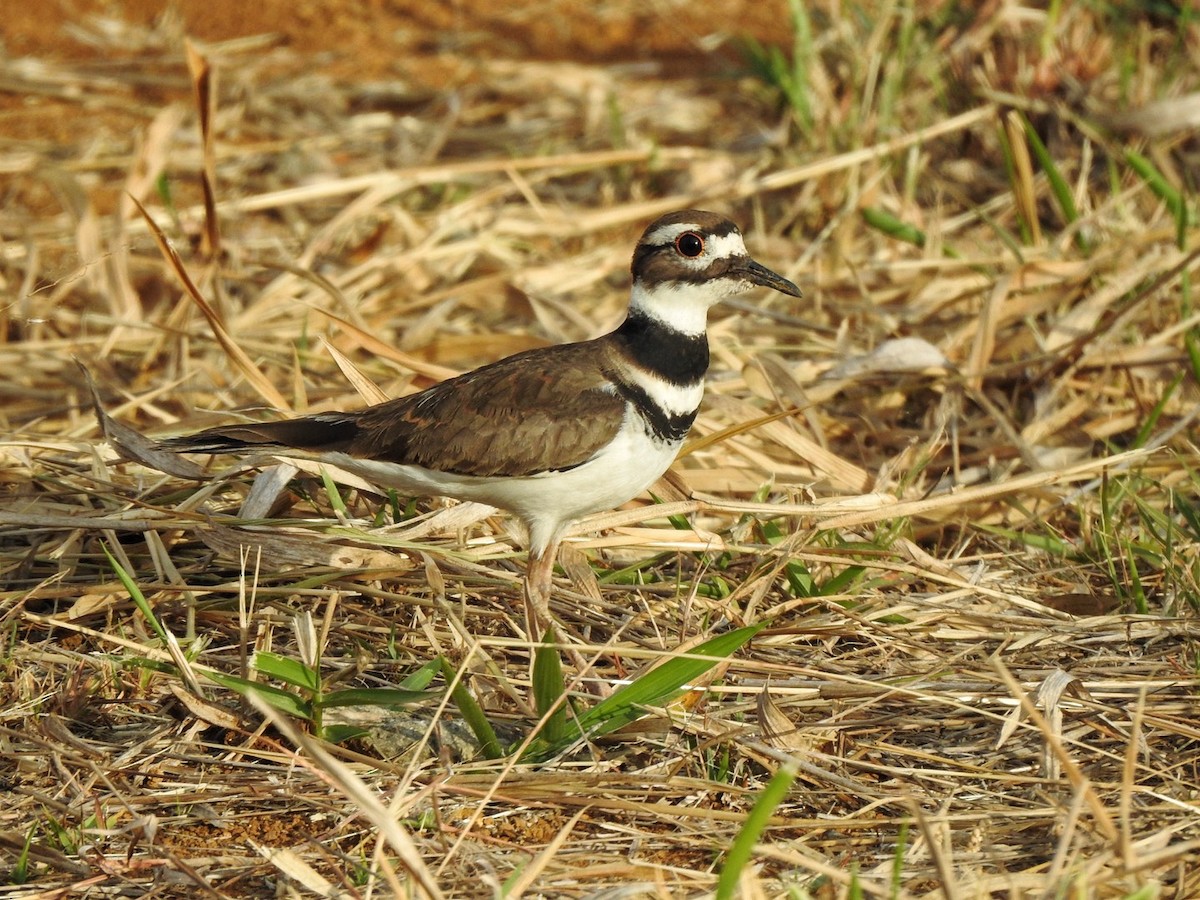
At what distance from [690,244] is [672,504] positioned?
848mm

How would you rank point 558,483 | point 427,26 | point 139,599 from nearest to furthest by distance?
1. point 139,599
2. point 558,483
3. point 427,26

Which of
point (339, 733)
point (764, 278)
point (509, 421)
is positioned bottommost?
point (339, 733)

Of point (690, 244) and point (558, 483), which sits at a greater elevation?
point (690, 244)

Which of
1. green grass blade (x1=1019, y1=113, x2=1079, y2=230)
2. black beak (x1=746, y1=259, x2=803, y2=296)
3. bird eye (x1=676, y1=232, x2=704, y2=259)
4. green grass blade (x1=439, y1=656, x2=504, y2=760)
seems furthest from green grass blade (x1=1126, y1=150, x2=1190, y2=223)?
green grass blade (x1=439, y1=656, x2=504, y2=760)

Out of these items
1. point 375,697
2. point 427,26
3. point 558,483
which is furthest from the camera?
point 427,26

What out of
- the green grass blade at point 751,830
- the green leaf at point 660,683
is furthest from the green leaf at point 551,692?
the green grass blade at point 751,830

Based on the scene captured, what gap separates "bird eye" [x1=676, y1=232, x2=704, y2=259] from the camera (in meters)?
4.64

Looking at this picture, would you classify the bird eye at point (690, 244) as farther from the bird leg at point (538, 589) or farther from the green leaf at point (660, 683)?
the green leaf at point (660, 683)

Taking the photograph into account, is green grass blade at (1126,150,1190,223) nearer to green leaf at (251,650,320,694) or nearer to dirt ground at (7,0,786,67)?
dirt ground at (7,0,786,67)

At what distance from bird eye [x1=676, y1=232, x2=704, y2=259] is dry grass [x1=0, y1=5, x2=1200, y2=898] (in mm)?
594

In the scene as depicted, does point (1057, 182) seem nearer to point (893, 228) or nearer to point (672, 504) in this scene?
point (893, 228)

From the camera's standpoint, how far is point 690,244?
4660mm

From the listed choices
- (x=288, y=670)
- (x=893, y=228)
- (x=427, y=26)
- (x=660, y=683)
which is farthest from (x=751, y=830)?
(x=427, y=26)

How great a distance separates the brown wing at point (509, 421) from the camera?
4.36 meters
